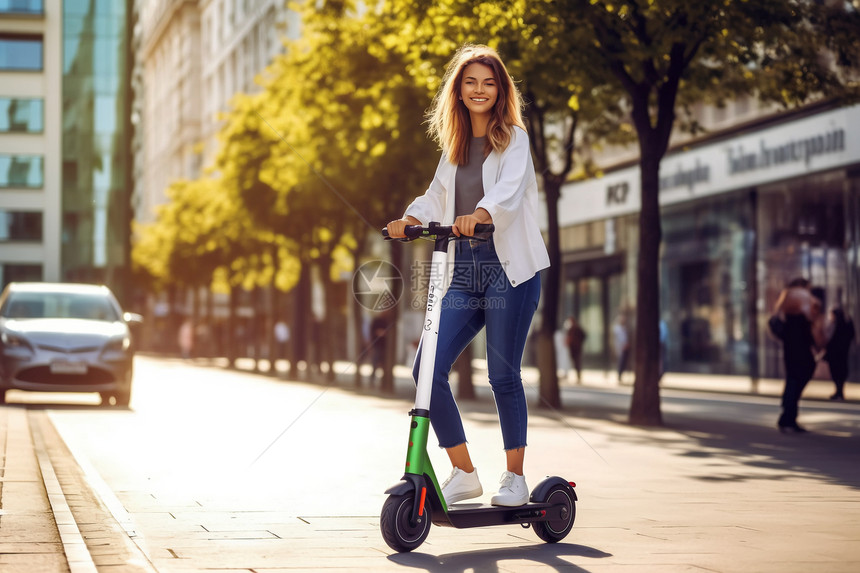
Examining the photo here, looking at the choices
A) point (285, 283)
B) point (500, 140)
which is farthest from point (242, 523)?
point (285, 283)

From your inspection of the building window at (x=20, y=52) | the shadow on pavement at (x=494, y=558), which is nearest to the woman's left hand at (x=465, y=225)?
the shadow on pavement at (x=494, y=558)

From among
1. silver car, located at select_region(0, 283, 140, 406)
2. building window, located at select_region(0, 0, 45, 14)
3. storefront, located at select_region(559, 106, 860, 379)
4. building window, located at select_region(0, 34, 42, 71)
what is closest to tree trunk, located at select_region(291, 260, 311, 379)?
storefront, located at select_region(559, 106, 860, 379)

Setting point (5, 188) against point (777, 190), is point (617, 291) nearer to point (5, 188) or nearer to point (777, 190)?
point (777, 190)

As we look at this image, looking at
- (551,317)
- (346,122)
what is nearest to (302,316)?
(346,122)

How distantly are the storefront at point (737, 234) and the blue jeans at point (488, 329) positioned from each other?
65.7 feet

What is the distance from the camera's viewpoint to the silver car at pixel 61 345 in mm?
16391

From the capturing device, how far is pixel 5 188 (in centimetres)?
5772

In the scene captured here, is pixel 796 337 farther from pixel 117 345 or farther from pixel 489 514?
pixel 489 514

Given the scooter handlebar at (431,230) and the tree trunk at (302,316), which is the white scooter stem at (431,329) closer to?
the scooter handlebar at (431,230)

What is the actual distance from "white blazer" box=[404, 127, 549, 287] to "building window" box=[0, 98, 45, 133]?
53.3 metres

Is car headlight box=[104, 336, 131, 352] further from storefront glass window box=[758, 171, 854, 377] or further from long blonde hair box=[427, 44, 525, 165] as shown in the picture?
storefront glass window box=[758, 171, 854, 377]

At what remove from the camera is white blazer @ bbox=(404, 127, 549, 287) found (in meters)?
5.65

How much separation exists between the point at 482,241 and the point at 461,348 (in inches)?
18.6

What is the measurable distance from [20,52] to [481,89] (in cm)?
5377
